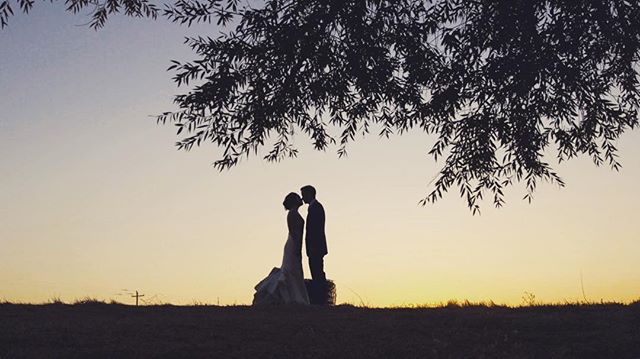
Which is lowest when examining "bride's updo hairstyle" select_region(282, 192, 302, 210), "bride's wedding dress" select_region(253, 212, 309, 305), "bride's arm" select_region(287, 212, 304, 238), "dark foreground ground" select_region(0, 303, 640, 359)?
"dark foreground ground" select_region(0, 303, 640, 359)

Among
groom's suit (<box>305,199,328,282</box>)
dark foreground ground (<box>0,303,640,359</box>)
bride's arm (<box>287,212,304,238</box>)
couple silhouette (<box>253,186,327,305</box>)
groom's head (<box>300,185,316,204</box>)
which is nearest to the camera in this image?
dark foreground ground (<box>0,303,640,359</box>)

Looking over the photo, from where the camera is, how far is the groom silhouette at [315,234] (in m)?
→ 18.9

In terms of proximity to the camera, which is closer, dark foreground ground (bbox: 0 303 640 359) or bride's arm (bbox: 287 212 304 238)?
dark foreground ground (bbox: 0 303 640 359)

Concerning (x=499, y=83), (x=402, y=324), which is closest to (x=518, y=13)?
(x=499, y=83)

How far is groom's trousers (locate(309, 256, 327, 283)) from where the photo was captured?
1906 centimetres

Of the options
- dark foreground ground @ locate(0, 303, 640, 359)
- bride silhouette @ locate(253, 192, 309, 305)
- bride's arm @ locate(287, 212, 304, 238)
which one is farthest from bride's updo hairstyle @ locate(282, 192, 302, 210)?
dark foreground ground @ locate(0, 303, 640, 359)

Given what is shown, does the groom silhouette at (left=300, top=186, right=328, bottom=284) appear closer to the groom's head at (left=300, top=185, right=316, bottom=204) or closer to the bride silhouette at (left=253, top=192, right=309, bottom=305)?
the groom's head at (left=300, top=185, right=316, bottom=204)

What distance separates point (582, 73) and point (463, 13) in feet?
7.83

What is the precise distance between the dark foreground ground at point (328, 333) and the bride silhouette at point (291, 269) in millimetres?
2750

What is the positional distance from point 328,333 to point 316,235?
591cm

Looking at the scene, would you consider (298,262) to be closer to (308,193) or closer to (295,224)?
(295,224)

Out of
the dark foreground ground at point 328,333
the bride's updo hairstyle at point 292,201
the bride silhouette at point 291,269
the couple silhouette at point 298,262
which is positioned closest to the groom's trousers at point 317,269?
the couple silhouette at point 298,262

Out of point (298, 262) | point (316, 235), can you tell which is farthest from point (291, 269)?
point (316, 235)

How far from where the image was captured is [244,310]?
1606 centimetres
